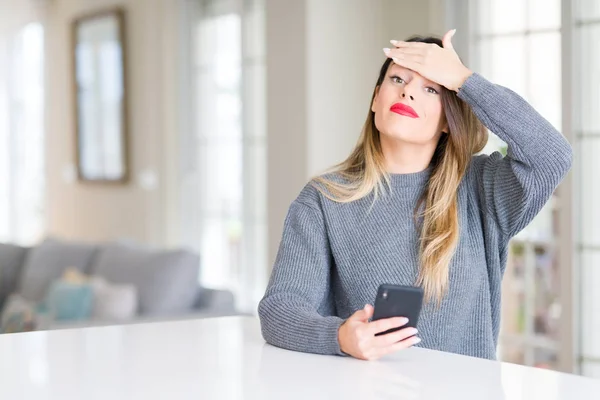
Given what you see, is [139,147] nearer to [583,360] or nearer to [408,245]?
[583,360]

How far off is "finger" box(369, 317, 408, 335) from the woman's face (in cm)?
46

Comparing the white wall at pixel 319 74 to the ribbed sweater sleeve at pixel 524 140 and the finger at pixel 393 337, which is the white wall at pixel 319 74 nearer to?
the ribbed sweater sleeve at pixel 524 140

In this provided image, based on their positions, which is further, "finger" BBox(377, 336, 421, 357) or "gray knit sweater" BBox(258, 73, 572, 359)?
"gray knit sweater" BBox(258, 73, 572, 359)

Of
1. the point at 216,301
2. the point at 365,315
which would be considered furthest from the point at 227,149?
the point at 365,315

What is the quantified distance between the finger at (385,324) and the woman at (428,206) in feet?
0.62

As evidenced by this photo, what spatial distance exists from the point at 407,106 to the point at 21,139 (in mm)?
6684

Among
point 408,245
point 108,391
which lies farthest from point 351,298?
point 108,391

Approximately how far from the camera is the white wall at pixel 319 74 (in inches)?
177

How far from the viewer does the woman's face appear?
191 cm

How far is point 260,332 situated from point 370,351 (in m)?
0.37

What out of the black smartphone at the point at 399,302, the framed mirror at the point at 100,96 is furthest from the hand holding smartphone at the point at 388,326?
the framed mirror at the point at 100,96

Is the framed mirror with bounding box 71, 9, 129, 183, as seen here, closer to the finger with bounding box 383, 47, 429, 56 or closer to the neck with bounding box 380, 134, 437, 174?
the neck with bounding box 380, 134, 437, 174

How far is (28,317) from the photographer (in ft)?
15.8

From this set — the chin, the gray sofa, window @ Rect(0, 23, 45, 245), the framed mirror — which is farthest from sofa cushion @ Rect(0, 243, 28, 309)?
the chin
